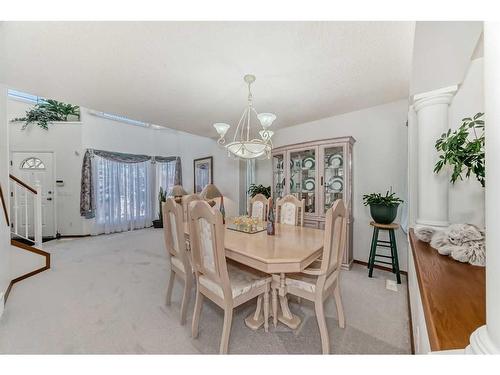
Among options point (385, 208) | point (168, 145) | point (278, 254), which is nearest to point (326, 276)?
point (278, 254)

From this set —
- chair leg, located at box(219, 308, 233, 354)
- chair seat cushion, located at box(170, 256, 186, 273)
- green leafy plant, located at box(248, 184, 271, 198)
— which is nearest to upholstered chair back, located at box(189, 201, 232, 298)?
chair leg, located at box(219, 308, 233, 354)

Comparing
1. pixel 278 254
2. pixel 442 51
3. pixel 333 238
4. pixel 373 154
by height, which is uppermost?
pixel 442 51

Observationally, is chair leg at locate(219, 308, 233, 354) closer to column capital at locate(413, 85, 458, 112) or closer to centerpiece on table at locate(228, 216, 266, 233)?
centerpiece on table at locate(228, 216, 266, 233)

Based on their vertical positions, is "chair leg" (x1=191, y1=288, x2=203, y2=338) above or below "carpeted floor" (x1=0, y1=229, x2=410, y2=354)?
above

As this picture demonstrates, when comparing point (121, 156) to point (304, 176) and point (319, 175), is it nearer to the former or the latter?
point (304, 176)

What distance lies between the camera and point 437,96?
1.71m

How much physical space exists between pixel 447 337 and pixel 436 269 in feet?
1.91

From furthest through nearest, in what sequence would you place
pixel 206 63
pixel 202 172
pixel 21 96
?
1. pixel 202 172
2. pixel 21 96
3. pixel 206 63

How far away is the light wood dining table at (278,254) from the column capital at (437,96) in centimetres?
140

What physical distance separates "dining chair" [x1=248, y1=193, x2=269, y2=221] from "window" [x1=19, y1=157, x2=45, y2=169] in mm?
4672

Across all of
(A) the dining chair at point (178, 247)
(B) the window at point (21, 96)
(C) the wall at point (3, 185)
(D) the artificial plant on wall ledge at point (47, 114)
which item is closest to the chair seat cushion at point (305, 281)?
(A) the dining chair at point (178, 247)

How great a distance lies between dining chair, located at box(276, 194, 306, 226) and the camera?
102 inches

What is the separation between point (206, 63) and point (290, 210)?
1.78m
